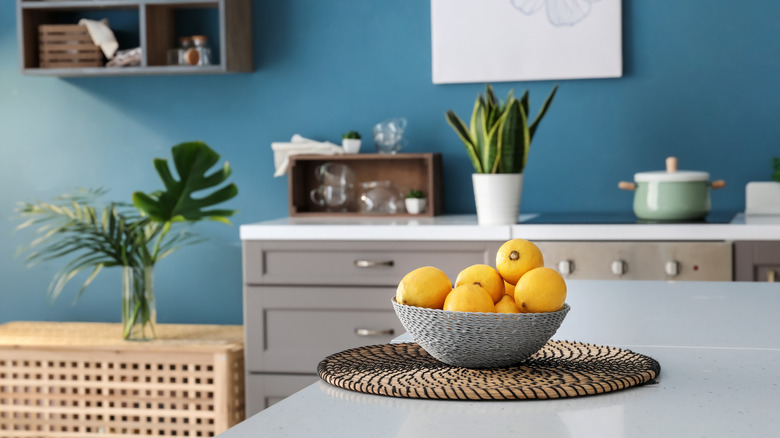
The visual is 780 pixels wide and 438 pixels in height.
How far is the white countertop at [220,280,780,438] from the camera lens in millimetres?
825

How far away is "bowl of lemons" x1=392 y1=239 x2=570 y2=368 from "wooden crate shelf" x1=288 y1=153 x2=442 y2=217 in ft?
7.52

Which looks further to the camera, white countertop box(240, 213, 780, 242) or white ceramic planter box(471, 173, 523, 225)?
white ceramic planter box(471, 173, 523, 225)

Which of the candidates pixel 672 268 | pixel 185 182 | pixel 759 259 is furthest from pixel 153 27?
pixel 759 259

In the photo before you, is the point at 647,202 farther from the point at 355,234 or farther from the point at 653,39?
the point at 355,234

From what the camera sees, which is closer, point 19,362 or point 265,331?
point 265,331

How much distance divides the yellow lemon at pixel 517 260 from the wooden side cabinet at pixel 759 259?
1816mm

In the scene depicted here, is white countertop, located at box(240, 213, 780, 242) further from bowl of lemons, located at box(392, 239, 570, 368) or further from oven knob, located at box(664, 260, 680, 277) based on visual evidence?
bowl of lemons, located at box(392, 239, 570, 368)

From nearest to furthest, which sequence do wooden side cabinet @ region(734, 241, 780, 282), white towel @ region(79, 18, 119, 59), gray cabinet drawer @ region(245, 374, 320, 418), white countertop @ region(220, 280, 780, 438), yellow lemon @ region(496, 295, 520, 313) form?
1. white countertop @ region(220, 280, 780, 438)
2. yellow lemon @ region(496, 295, 520, 313)
3. wooden side cabinet @ region(734, 241, 780, 282)
4. gray cabinet drawer @ region(245, 374, 320, 418)
5. white towel @ region(79, 18, 119, 59)

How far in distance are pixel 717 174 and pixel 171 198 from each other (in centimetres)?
189

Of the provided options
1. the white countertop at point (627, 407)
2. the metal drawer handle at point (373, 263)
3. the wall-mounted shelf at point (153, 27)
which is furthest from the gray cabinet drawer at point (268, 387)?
the white countertop at point (627, 407)

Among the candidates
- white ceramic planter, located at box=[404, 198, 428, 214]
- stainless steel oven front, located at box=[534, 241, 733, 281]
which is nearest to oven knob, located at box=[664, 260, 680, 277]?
stainless steel oven front, located at box=[534, 241, 733, 281]

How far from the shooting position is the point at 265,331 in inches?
121

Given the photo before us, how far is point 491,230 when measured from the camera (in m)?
2.88

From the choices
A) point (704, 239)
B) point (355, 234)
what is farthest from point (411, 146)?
point (704, 239)
